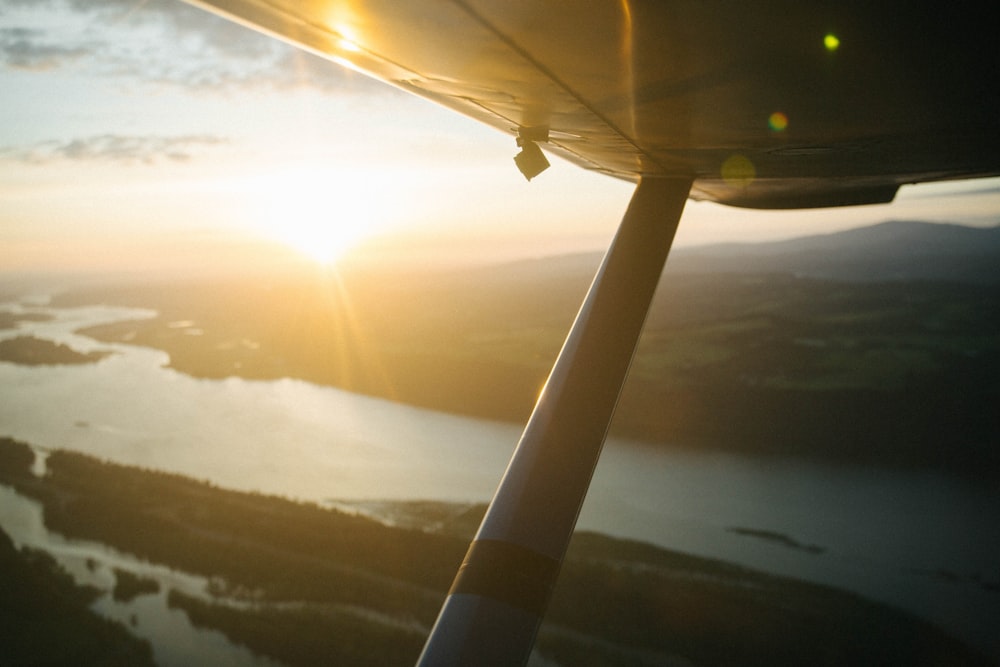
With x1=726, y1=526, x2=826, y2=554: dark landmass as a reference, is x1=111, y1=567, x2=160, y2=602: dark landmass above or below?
below

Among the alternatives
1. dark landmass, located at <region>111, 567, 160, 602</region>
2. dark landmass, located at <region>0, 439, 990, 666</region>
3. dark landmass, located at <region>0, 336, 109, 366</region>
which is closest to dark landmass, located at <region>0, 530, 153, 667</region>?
dark landmass, located at <region>111, 567, 160, 602</region>

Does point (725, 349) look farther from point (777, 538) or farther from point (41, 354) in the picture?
point (41, 354)

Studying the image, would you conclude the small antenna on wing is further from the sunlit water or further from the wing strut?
the sunlit water

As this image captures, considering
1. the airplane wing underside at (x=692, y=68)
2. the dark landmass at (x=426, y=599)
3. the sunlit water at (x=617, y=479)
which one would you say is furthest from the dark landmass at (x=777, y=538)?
the airplane wing underside at (x=692, y=68)

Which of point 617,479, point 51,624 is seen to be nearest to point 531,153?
point 617,479

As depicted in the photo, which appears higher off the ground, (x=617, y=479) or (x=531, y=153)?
(x=531, y=153)
